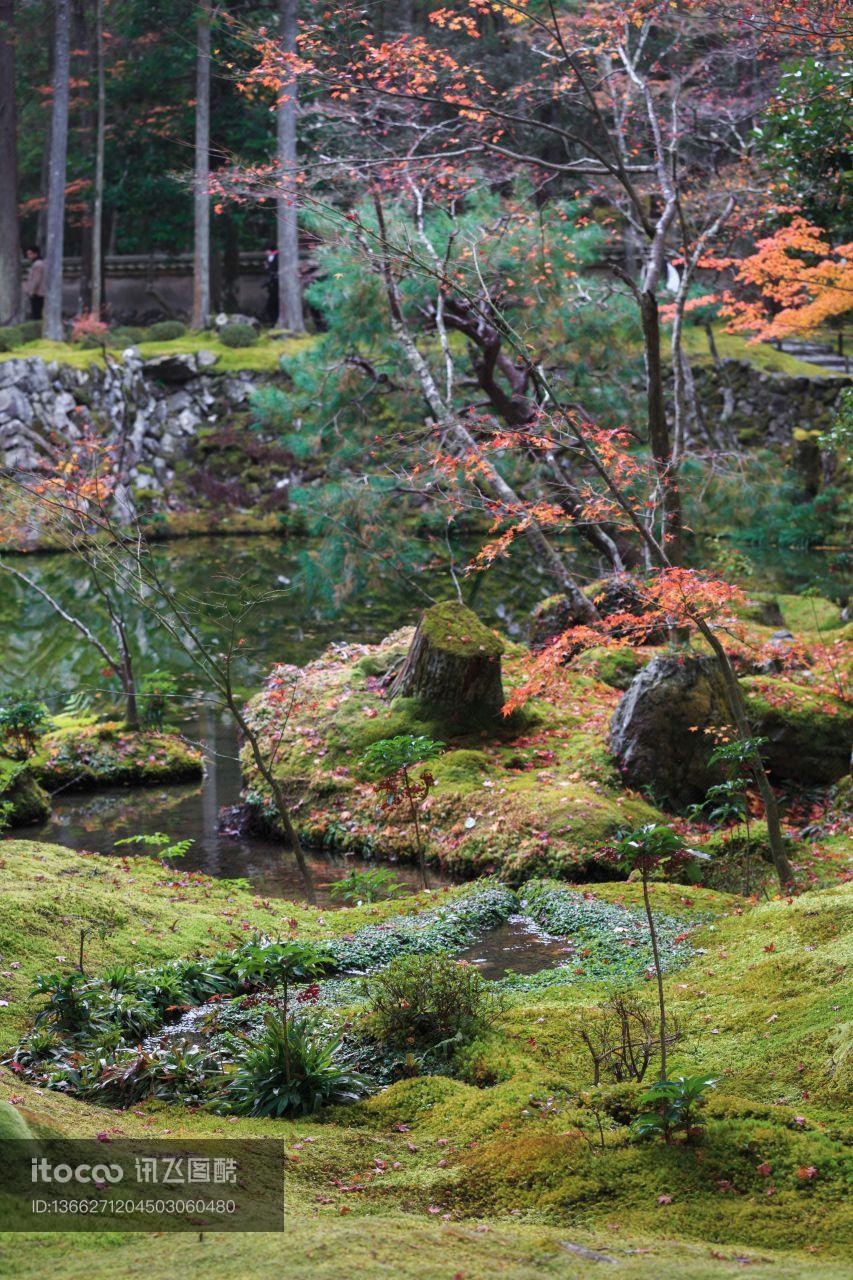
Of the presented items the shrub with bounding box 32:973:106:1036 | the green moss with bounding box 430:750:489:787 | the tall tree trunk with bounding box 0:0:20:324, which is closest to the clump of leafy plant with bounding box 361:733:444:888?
the green moss with bounding box 430:750:489:787

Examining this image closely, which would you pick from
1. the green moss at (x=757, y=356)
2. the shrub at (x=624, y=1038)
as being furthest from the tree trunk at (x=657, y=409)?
the green moss at (x=757, y=356)

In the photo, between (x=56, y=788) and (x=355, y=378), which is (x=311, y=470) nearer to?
(x=355, y=378)

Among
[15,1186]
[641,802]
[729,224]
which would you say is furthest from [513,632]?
[15,1186]

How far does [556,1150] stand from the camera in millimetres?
3555

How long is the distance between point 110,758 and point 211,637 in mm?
7452

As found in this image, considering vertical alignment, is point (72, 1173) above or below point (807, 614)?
above

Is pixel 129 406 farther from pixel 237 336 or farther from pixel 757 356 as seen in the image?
pixel 757 356

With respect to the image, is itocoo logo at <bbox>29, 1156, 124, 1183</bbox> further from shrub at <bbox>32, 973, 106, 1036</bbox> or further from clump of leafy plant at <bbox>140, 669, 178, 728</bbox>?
clump of leafy plant at <bbox>140, 669, 178, 728</bbox>

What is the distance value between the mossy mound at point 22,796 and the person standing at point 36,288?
998 inches

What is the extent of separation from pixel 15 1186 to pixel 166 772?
10090 millimetres

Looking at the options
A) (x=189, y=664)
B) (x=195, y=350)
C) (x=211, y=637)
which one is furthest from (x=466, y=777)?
(x=195, y=350)

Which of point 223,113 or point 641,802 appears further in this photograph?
point 223,113

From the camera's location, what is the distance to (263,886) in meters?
9.37

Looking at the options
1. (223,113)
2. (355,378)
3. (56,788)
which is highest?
(223,113)
